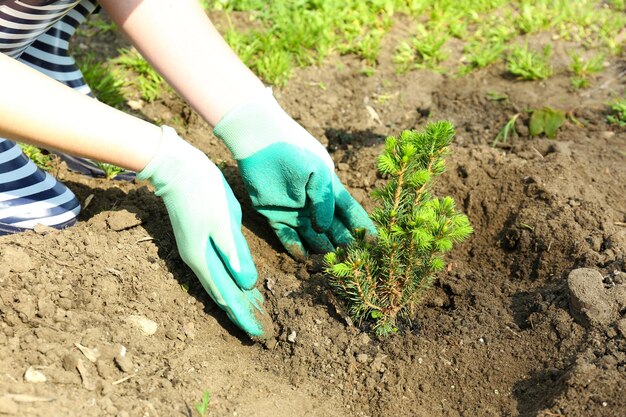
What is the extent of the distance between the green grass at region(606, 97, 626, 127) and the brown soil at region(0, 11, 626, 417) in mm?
370

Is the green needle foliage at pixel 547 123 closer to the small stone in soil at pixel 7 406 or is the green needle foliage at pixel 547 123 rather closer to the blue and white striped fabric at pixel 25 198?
the blue and white striped fabric at pixel 25 198

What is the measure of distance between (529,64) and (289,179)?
1914mm

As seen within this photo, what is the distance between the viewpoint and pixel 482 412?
2406 mm

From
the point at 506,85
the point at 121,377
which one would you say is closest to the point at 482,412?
the point at 121,377

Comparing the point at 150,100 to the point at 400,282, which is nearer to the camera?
the point at 400,282

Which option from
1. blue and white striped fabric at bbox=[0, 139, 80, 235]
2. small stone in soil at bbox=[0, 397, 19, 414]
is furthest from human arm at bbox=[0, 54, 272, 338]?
small stone in soil at bbox=[0, 397, 19, 414]

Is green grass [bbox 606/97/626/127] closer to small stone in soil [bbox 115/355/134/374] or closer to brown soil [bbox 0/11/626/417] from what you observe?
brown soil [bbox 0/11/626/417]

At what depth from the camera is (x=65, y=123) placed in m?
2.46

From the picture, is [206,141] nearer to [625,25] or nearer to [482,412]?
[482,412]

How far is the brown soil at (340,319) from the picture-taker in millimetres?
2291

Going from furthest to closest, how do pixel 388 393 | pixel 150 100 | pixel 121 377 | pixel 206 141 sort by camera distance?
pixel 150 100
pixel 206 141
pixel 388 393
pixel 121 377

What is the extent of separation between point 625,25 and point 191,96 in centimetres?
304

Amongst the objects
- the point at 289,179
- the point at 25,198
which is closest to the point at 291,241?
the point at 289,179

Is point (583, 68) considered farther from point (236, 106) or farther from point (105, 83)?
point (105, 83)
